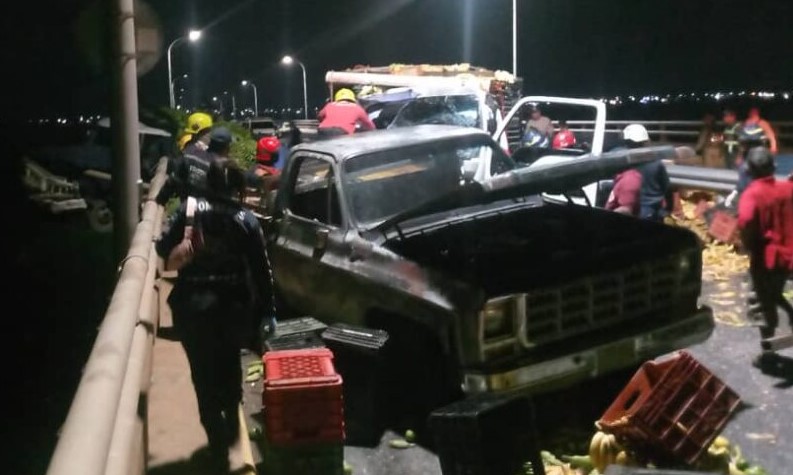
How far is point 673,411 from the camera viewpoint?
5.13 m

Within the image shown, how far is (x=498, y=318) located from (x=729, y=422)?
1.57m

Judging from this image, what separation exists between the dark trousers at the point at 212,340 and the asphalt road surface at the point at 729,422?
587mm

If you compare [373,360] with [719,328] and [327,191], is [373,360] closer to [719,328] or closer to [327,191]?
[327,191]

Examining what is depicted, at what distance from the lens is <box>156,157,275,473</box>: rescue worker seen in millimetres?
5355

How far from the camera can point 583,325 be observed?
5.87 meters

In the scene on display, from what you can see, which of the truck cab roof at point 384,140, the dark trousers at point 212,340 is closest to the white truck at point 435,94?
the truck cab roof at point 384,140

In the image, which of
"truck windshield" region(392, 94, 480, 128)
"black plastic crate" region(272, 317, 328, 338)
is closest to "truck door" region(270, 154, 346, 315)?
"black plastic crate" region(272, 317, 328, 338)

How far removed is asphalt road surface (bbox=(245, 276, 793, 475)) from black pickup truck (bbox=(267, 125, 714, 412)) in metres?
0.59

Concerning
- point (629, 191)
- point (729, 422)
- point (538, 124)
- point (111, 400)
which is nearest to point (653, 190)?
point (629, 191)

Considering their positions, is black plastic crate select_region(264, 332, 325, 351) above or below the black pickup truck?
below

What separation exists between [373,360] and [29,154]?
17.0 m

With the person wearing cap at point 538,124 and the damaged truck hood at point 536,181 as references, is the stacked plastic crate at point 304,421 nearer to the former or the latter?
the damaged truck hood at point 536,181

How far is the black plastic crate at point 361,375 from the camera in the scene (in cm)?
605

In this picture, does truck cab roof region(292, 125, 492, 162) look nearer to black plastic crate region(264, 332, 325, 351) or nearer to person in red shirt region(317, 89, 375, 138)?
black plastic crate region(264, 332, 325, 351)
